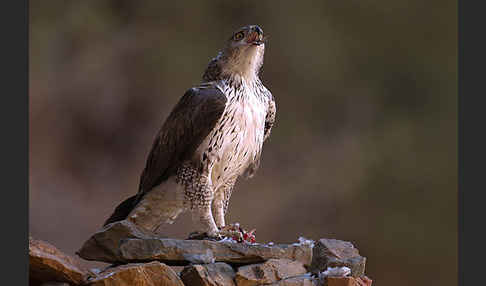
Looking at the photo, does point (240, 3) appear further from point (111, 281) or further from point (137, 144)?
point (111, 281)

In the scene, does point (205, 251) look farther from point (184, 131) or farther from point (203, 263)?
point (184, 131)

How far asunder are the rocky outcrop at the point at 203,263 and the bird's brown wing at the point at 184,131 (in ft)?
1.65

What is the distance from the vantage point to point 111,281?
313 centimetres

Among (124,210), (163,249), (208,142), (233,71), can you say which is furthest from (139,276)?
(233,71)

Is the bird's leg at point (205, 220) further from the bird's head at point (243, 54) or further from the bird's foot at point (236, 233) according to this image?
the bird's head at point (243, 54)

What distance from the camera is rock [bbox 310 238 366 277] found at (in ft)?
12.0

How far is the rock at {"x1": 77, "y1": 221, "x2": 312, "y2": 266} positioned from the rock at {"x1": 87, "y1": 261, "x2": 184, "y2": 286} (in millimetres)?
130

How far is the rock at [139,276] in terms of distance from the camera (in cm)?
313

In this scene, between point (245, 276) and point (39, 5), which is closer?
point (245, 276)

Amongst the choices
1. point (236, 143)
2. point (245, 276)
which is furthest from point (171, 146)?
point (245, 276)

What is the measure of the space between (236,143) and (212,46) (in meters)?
2.01

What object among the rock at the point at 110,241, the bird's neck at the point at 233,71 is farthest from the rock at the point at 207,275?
the bird's neck at the point at 233,71

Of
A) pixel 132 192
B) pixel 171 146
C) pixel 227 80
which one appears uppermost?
pixel 227 80

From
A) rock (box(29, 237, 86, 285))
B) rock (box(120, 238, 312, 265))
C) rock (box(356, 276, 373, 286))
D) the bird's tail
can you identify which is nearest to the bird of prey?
the bird's tail
